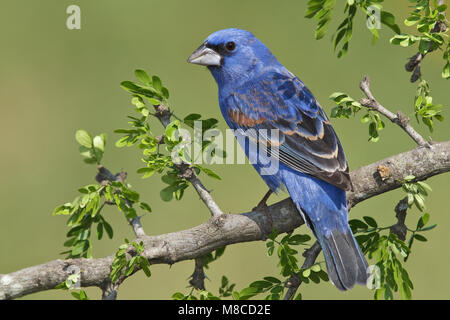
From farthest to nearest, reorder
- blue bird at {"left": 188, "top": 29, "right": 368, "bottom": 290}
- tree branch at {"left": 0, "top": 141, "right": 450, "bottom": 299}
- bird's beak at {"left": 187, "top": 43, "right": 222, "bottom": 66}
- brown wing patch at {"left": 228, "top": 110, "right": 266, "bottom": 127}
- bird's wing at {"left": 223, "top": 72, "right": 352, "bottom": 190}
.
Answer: bird's beak at {"left": 187, "top": 43, "right": 222, "bottom": 66}, brown wing patch at {"left": 228, "top": 110, "right": 266, "bottom": 127}, bird's wing at {"left": 223, "top": 72, "right": 352, "bottom": 190}, blue bird at {"left": 188, "top": 29, "right": 368, "bottom": 290}, tree branch at {"left": 0, "top": 141, "right": 450, "bottom": 299}

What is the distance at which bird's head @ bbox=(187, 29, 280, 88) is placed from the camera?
448 cm

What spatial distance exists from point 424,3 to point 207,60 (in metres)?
1.82

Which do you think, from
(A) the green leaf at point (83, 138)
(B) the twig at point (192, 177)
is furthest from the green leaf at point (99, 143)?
(B) the twig at point (192, 177)

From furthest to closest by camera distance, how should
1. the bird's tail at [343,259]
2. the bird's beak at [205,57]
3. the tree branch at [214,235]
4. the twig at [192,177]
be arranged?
1. the bird's beak at [205,57]
2. the bird's tail at [343,259]
3. the twig at [192,177]
4. the tree branch at [214,235]

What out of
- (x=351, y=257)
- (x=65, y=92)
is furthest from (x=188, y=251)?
(x=65, y=92)

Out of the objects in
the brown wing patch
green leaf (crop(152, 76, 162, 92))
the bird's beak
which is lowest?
green leaf (crop(152, 76, 162, 92))

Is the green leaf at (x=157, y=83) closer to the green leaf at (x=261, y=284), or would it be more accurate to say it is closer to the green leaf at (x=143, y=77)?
the green leaf at (x=143, y=77)

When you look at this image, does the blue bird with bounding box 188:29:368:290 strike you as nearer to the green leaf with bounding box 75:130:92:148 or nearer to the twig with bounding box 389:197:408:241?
the twig with bounding box 389:197:408:241

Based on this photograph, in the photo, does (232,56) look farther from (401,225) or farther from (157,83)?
(401,225)

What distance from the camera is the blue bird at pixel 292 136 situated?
11.8 feet

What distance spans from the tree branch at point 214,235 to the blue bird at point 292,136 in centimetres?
19

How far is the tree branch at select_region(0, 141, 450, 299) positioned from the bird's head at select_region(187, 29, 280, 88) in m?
1.37

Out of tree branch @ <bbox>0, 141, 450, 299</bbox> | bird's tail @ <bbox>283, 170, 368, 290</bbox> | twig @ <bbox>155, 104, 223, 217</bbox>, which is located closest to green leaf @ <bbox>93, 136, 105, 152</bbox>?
twig @ <bbox>155, 104, 223, 217</bbox>

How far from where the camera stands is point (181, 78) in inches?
299
